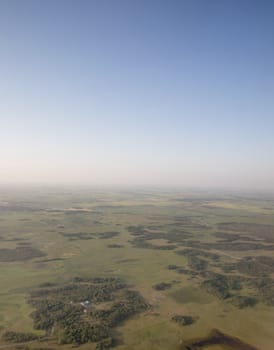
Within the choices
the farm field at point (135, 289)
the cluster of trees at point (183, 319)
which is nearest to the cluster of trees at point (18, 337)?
the farm field at point (135, 289)

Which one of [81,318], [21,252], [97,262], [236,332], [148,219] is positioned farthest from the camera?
[148,219]

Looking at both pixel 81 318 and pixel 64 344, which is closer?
pixel 64 344

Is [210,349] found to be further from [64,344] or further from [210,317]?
[64,344]

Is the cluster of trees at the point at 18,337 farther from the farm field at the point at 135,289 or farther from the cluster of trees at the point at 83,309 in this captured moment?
the cluster of trees at the point at 83,309

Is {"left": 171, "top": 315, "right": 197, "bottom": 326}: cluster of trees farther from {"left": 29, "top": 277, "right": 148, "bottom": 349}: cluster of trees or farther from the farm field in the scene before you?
{"left": 29, "top": 277, "right": 148, "bottom": 349}: cluster of trees

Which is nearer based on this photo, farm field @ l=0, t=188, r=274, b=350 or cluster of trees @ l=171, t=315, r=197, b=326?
farm field @ l=0, t=188, r=274, b=350

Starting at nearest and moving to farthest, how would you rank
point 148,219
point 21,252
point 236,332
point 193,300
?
1. point 236,332
2. point 193,300
3. point 21,252
4. point 148,219

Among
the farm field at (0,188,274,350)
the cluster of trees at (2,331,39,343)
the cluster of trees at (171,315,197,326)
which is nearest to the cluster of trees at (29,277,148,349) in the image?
the farm field at (0,188,274,350)

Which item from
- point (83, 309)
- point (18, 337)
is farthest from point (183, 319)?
point (18, 337)

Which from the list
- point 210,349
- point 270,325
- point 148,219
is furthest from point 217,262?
point 148,219
